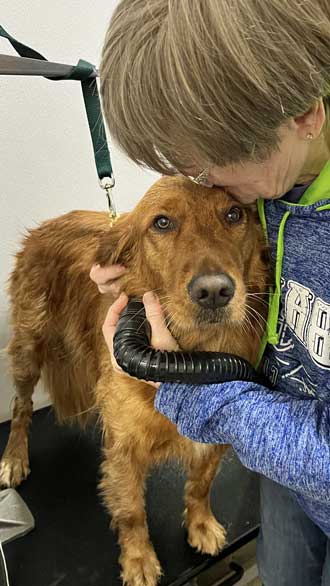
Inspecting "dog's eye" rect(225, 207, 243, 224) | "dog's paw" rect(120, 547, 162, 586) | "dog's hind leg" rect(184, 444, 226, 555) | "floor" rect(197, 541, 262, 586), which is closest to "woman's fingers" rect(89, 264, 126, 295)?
"dog's eye" rect(225, 207, 243, 224)

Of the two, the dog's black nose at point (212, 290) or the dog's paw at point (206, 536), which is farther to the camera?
the dog's paw at point (206, 536)

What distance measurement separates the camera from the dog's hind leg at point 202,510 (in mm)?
1439

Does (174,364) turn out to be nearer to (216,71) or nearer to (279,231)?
(279,231)

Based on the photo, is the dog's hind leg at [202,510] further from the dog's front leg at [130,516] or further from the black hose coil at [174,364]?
the black hose coil at [174,364]

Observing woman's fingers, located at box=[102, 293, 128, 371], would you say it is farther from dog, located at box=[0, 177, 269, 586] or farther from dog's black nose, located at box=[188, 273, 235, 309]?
dog's black nose, located at box=[188, 273, 235, 309]

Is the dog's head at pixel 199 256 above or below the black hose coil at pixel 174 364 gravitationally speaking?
above

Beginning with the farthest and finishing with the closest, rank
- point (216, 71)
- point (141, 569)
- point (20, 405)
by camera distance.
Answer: point (20, 405) < point (141, 569) < point (216, 71)

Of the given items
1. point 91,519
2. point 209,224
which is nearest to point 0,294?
point 91,519

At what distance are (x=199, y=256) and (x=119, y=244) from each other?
11.9 inches

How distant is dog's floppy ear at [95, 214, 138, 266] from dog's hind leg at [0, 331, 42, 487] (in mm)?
567

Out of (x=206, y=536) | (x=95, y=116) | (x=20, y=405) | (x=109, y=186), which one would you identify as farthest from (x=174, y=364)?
(x=20, y=405)

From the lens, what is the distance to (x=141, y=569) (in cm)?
141

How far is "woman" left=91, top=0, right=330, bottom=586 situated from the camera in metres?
0.66

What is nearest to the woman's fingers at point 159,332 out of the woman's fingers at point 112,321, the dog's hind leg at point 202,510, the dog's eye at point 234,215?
the woman's fingers at point 112,321
